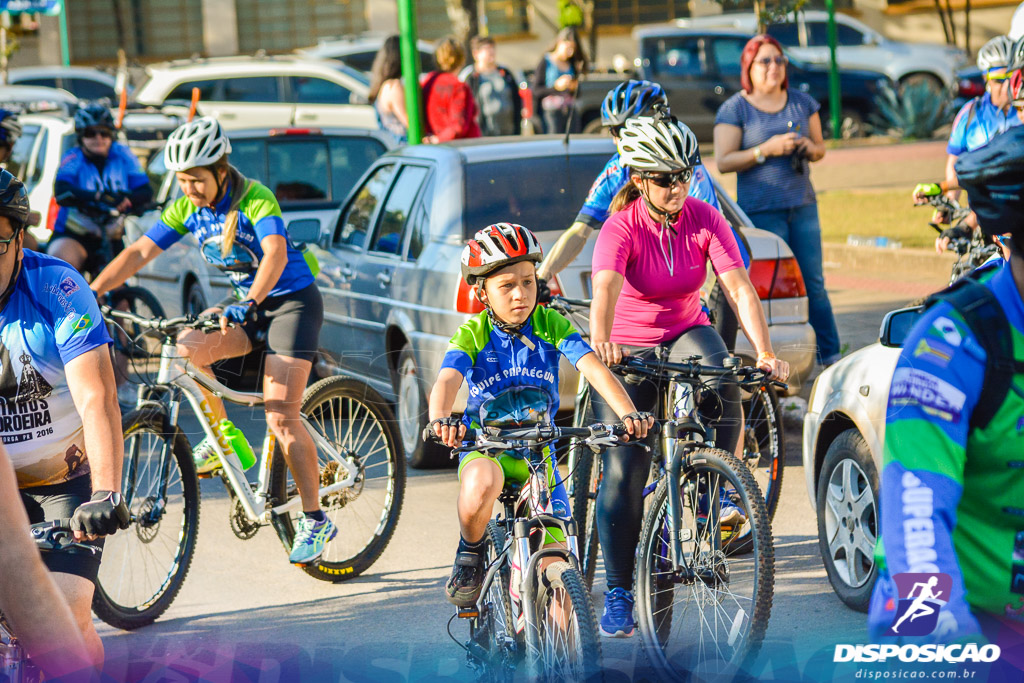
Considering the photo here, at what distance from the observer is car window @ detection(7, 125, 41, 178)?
36.8 ft

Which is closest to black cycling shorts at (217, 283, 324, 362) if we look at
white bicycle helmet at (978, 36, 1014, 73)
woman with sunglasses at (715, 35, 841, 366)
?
woman with sunglasses at (715, 35, 841, 366)

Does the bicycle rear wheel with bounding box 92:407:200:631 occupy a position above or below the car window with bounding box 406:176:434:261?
below

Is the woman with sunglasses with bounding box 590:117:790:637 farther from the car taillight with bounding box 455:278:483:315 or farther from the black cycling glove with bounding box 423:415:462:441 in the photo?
the car taillight with bounding box 455:278:483:315

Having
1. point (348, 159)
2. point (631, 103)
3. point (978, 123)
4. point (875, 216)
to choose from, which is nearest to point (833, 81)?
point (875, 216)

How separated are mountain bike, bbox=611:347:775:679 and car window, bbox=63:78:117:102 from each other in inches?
917

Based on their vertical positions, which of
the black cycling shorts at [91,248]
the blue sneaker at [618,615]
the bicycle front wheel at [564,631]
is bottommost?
the blue sneaker at [618,615]

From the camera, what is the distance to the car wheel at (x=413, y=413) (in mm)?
6323

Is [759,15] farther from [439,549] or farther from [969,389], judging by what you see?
[969,389]

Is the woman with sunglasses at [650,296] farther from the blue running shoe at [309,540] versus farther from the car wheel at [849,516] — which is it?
the blue running shoe at [309,540]

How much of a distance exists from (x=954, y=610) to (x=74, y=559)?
2.27m

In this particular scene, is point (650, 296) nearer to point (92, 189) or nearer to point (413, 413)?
point (413, 413)

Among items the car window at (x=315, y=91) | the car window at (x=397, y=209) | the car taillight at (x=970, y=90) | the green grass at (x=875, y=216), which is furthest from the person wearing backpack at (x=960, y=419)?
the car window at (x=315, y=91)

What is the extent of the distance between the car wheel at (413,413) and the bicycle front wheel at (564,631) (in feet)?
8.17

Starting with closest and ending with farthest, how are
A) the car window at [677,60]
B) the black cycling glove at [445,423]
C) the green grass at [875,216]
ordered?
the black cycling glove at [445,423]
the green grass at [875,216]
the car window at [677,60]
